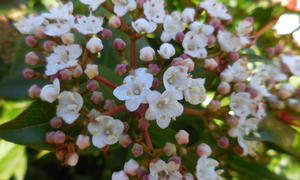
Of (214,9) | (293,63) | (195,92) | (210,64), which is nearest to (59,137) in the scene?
(195,92)

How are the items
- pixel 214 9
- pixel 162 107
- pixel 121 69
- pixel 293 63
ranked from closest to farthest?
1. pixel 162 107
2. pixel 121 69
3. pixel 214 9
4. pixel 293 63

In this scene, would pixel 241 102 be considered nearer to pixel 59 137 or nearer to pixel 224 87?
pixel 224 87

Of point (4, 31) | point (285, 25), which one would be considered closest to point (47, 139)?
point (4, 31)

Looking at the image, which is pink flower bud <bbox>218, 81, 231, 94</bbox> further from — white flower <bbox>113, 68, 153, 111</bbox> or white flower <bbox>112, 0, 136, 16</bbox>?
white flower <bbox>112, 0, 136, 16</bbox>

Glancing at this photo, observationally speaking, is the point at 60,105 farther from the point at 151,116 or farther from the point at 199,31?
the point at 199,31

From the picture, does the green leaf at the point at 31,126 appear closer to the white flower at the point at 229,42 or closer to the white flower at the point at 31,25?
the white flower at the point at 31,25

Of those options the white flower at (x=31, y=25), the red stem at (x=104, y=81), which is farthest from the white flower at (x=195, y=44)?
the white flower at (x=31, y=25)

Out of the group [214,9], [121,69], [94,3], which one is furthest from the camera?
[214,9]
